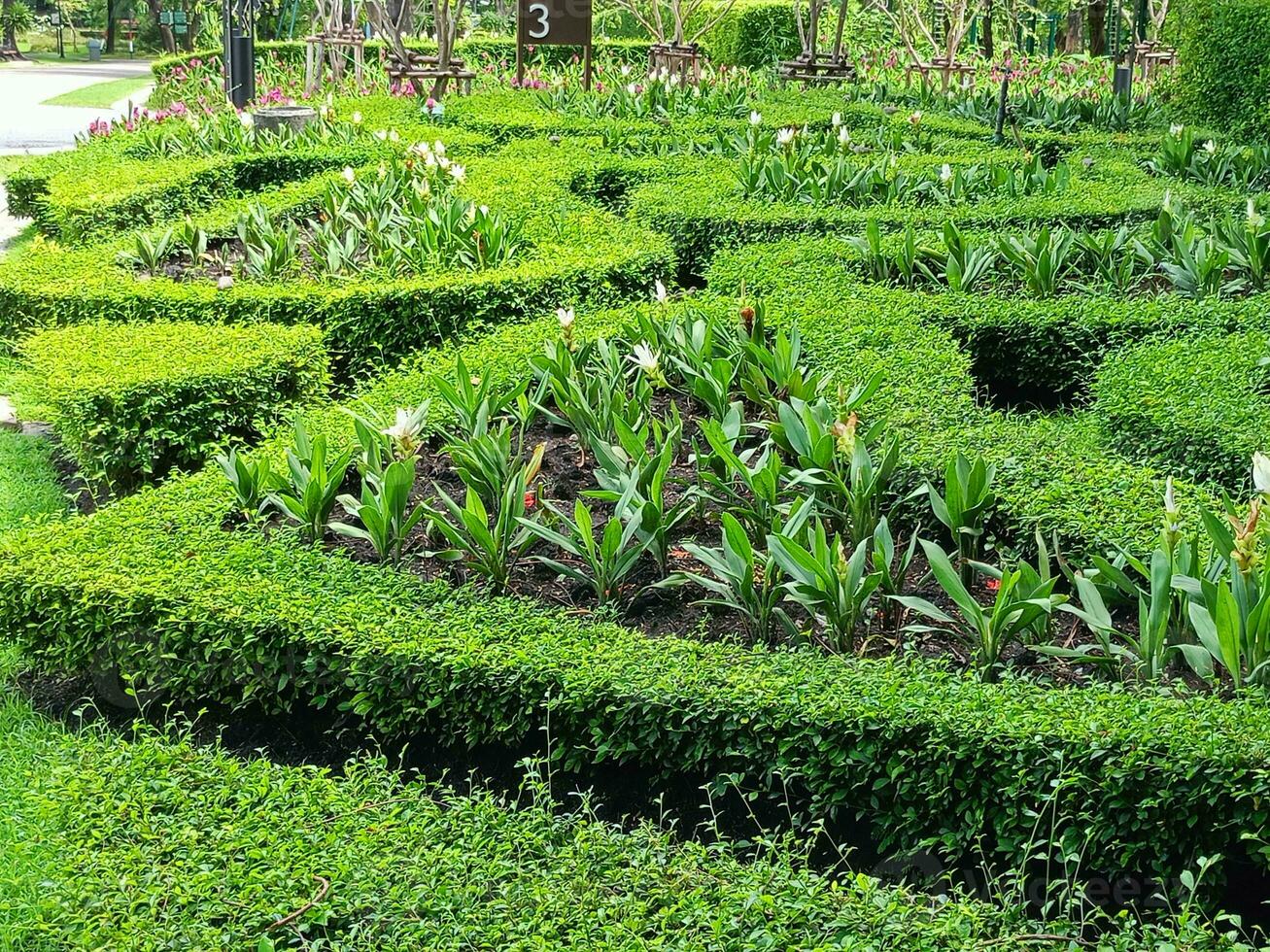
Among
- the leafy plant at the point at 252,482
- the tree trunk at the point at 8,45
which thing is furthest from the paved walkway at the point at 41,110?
the leafy plant at the point at 252,482

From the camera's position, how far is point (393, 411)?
15.8ft

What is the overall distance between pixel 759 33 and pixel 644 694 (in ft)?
69.7

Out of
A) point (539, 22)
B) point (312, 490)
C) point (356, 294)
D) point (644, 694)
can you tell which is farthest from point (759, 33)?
point (644, 694)

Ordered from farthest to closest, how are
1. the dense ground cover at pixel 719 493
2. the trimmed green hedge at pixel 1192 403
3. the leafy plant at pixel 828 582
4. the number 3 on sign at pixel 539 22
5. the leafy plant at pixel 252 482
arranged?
the number 3 on sign at pixel 539 22 → the trimmed green hedge at pixel 1192 403 → the leafy plant at pixel 252 482 → the leafy plant at pixel 828 582 → the dense ground cover at pixel 719 493

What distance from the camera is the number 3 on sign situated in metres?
13.1

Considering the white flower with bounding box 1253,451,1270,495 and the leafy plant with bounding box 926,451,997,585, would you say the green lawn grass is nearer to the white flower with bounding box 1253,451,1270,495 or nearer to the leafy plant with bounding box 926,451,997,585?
the leafy plant with bounding box 926,451,997,585

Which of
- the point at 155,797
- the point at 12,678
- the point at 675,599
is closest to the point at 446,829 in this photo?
the point at 155,797

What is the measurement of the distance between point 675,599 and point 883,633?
1.82 feet

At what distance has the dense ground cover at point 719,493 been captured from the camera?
2.97m

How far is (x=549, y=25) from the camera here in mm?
13125

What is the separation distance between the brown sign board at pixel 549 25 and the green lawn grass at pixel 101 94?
36.8ft

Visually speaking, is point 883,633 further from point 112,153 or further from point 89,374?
point 112,153

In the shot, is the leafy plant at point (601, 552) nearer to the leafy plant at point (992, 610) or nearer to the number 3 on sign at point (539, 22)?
the leafy plant at point (992, 610)

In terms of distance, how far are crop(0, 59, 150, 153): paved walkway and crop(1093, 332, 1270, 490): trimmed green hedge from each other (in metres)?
9.63
